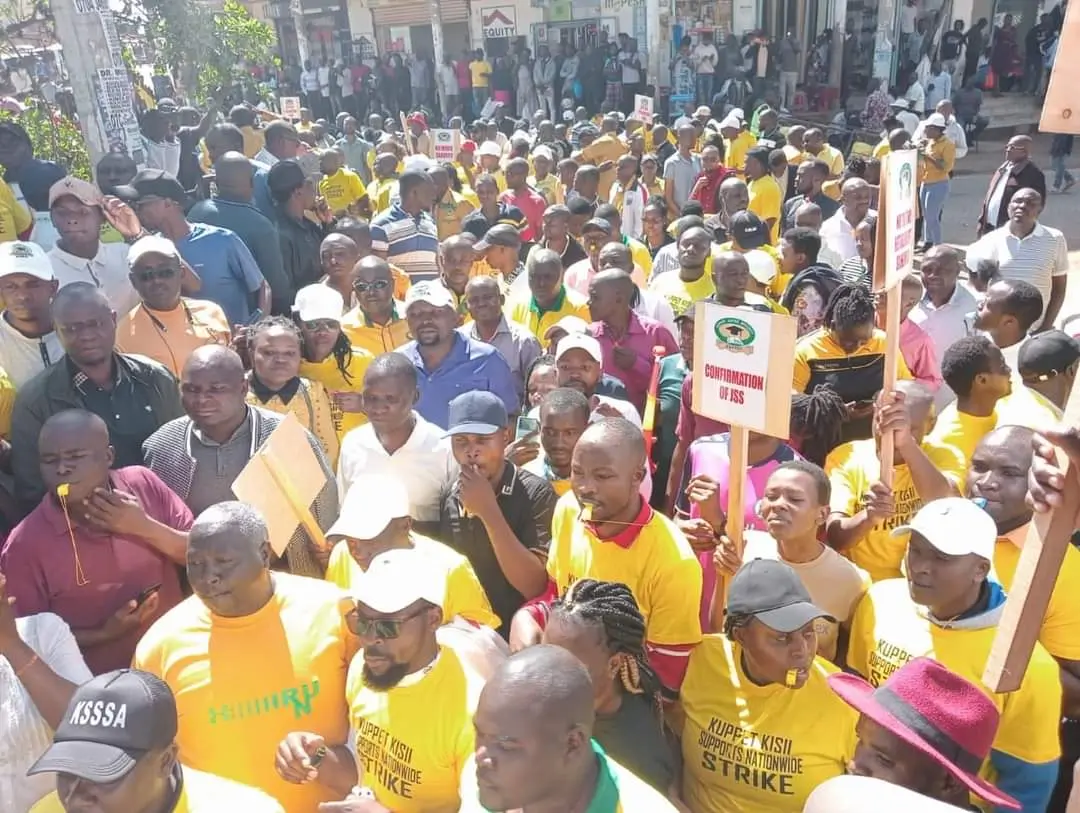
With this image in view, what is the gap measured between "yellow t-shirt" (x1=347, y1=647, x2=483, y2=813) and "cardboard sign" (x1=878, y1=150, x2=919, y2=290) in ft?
6.24

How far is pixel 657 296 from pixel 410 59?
63.2 ft

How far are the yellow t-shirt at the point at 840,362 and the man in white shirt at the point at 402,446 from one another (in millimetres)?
1673

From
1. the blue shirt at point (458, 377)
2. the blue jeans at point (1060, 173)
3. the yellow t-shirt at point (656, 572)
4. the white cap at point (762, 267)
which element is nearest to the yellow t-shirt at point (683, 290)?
the white cap at point (762, 267)

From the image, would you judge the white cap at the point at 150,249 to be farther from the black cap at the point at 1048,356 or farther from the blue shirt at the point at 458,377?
the black cap at the point at 1048,356

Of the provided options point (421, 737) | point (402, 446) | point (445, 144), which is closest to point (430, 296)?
point (402, 446)

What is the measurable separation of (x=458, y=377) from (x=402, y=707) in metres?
2.16

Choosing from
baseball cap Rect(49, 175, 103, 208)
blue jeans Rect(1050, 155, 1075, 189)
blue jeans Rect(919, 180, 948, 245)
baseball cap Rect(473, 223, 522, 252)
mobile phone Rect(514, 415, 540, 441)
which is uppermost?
baseball cap Rect(49, 175, 103, 208)

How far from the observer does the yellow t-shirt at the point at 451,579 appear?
2.76 meters

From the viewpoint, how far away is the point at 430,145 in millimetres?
12789

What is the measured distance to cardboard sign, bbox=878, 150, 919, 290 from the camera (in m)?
3.00

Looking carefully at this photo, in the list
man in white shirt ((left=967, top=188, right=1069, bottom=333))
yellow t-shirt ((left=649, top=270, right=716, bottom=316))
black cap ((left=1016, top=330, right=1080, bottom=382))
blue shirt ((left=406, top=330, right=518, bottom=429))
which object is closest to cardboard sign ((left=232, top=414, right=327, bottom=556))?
blue shirt ((left=406, top=330, right=518, bottom=429))

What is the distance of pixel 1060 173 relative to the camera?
14.0 m

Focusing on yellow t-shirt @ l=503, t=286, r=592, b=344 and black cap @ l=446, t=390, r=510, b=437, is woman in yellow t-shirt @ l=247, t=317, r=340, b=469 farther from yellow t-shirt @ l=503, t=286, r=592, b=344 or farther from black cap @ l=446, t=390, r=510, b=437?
yellow t-shirt @ l=503, t=286, r=592, b=344

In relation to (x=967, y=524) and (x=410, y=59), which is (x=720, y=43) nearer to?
(x=410, y=59)
